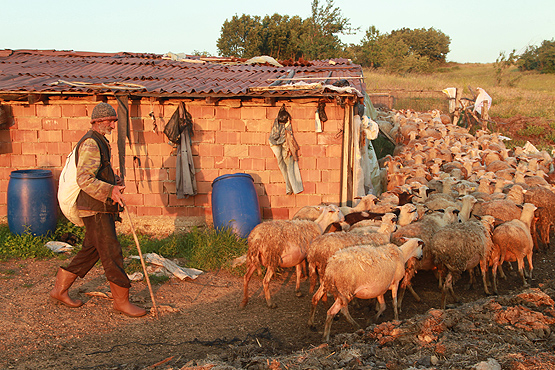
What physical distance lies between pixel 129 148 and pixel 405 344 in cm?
644

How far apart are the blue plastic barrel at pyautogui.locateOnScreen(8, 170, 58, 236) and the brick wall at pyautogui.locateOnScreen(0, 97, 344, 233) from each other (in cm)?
79

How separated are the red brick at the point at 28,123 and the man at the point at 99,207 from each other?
4.30m

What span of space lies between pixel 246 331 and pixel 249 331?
0.04m

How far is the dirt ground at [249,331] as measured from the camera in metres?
4.05

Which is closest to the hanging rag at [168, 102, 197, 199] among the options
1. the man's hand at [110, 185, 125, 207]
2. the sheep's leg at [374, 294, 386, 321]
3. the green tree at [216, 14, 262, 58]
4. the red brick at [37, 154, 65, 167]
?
the red brick at [37, 154, 65, 167]

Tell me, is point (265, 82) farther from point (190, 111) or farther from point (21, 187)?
point (21, 187)

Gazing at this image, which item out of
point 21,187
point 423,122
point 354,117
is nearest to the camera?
point 21,187

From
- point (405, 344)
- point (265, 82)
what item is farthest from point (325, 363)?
point (265, 82)

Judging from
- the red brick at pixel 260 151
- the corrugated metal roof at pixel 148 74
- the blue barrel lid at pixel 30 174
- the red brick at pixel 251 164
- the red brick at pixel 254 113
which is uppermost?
the corrugated metal roof at pixel 148 74

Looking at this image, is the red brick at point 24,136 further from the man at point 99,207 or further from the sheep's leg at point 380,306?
the sheep's leg at point 380,306

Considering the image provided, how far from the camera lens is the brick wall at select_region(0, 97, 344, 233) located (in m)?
8.78

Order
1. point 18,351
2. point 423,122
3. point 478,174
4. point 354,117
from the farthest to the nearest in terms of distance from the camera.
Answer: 1. point 423,122
2. point 478,174
3. point 354,117
4. point 18,351

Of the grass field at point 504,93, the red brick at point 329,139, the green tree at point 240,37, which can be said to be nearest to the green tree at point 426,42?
the grass field at point 504,93

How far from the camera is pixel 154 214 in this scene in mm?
9078
